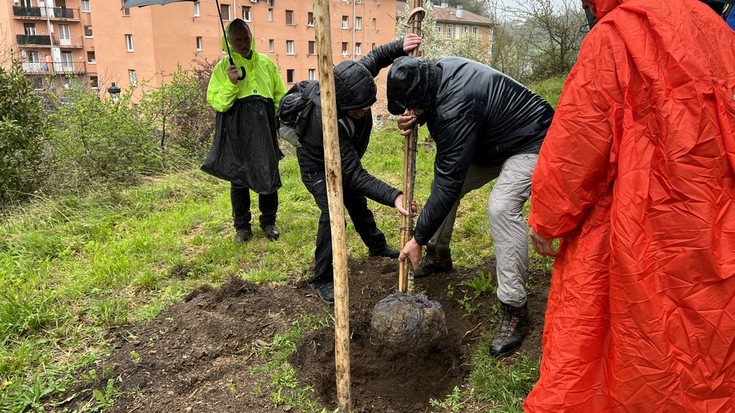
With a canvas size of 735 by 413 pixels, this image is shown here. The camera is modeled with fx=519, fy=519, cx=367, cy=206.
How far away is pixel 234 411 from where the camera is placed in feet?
9.23

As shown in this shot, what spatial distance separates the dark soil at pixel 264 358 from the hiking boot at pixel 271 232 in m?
1.16

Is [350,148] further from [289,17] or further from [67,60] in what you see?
[67,60]

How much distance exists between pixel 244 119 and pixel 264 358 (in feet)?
8.18

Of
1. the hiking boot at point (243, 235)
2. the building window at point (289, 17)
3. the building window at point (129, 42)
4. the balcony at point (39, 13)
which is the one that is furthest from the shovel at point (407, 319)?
the balcony at point (39, 13)

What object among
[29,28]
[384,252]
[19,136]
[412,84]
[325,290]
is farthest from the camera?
[29,28]

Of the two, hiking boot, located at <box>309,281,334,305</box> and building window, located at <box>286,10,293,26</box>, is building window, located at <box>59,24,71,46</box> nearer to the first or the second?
building window, located at <box>286,10,293,26</box>

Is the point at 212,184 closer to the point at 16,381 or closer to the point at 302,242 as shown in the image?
the point at 302,242

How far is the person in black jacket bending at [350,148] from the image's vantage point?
3229mm

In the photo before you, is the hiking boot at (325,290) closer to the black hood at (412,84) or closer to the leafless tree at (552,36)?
the black hood at (412,84)

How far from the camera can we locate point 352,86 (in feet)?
10.5

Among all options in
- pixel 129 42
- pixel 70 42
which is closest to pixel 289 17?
pixel 129 42

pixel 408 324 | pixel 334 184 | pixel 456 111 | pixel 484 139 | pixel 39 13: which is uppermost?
pixel 39 13

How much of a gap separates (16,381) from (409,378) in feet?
7.69

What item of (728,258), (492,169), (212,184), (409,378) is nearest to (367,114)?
(492,169)
